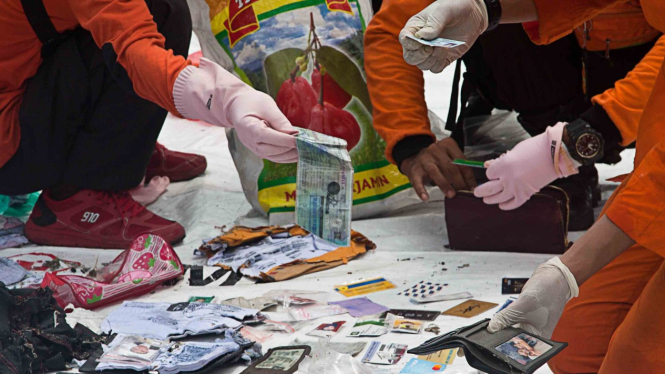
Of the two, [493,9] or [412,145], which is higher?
[493,9]

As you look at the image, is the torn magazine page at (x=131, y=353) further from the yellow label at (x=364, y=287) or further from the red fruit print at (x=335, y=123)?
the red fruit print at (x=335, y=123)

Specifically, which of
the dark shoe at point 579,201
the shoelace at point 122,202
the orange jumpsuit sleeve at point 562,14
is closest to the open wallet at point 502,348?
the orange jumpsuit sleeve at point 562,14

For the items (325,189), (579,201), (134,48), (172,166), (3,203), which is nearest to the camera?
(325,189)

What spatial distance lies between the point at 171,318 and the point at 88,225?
2.19 feet

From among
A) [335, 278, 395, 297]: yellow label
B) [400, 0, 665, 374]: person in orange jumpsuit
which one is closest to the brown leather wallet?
[335, 278, 395, 297]: yellow label

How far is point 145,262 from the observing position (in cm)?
185

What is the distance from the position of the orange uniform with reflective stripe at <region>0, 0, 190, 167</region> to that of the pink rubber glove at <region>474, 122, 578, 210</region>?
76cm

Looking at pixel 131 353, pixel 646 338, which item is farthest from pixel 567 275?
pixel 131 353

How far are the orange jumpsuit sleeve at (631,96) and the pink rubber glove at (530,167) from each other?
11cm

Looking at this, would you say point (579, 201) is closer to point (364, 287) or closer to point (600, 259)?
point (364, 287)

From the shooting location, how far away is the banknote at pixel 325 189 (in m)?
1.44

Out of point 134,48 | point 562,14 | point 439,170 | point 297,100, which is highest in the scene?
point 562,14

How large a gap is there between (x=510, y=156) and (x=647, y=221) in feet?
2.82

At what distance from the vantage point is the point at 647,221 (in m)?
0.98
